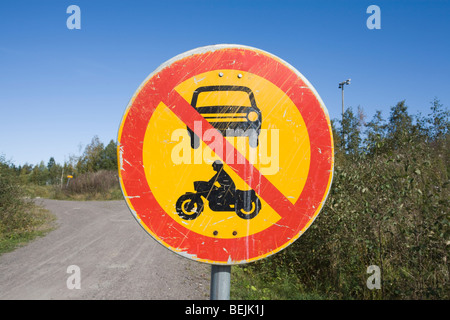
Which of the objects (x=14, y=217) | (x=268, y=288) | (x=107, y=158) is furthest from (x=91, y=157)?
(x=268, y=288)

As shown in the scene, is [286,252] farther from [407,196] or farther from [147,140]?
[147,140]

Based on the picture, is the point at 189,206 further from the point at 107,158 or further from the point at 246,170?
the point at 107,158

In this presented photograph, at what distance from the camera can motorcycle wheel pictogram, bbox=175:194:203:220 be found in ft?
2.98

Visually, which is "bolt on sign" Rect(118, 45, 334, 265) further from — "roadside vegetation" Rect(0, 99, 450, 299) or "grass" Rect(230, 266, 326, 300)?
"grass" Rect(230, 266, 326, 300)

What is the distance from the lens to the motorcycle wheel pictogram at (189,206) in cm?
91

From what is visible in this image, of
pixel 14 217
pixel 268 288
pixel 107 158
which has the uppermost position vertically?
pixel 107 158

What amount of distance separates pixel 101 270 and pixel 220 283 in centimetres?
484

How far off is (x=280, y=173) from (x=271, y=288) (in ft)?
11.3

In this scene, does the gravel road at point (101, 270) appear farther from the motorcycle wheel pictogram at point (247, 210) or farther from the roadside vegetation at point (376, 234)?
the motorcycle wheel pictogram at point (247, 210)

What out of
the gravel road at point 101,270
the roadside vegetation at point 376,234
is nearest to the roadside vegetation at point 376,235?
the roadside vegetation at point 376,234

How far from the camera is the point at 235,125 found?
91cm

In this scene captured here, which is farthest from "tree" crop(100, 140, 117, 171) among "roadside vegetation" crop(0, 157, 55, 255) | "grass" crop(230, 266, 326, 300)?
"grass" crop(230, 266, 326, 300)

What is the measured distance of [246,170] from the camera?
90 cm

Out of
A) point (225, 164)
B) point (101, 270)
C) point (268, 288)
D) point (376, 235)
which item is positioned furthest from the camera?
point (101, 270)
